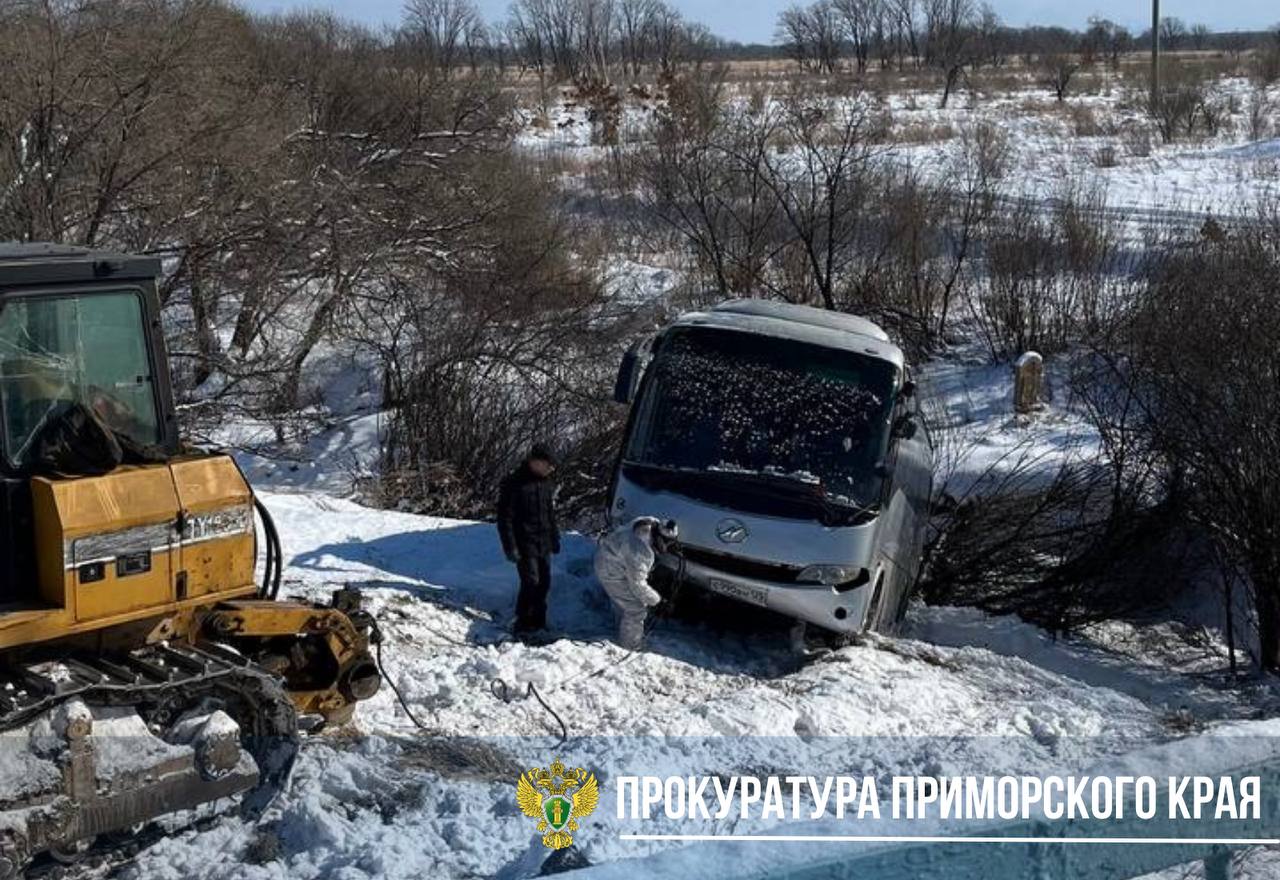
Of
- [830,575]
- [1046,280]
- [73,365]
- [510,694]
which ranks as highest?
[73,365]

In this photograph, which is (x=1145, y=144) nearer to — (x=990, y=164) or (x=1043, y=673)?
(x=990, y=164)

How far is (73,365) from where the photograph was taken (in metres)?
7.01

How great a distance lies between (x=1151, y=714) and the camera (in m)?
→ 9.71

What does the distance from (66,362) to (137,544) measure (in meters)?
0.93

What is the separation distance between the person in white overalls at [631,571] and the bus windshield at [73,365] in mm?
3469

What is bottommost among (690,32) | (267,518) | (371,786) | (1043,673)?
(1043,673)

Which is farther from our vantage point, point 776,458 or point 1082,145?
point 1082,145

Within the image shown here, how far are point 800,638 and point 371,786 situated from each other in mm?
3858

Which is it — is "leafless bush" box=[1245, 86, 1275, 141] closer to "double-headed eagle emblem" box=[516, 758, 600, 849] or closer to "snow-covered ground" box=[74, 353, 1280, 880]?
"snow-covered ground" box=[74, 353, 1280, 880]

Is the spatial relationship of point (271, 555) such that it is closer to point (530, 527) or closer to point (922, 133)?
point (530, 527)

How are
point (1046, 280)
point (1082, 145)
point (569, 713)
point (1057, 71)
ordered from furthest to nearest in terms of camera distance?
point (1057, 71)
point (1082, 145)
point (1046, 280)
point (569, 713)

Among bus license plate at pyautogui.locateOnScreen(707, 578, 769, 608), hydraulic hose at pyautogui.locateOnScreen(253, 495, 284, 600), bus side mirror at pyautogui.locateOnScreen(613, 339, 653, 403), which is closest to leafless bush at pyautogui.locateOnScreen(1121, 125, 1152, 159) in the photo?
bus side mirror at pyautogui.locateOnScreen(613, 339, 653, 403)

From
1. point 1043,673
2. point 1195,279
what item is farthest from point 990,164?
point 1043,673

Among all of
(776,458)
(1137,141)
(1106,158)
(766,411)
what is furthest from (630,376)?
(1137,141)
